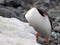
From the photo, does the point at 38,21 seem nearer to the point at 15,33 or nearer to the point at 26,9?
the point at 15,33

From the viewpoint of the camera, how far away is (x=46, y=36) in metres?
1.09

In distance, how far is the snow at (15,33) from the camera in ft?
2.70

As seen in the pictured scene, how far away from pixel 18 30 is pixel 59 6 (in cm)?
899

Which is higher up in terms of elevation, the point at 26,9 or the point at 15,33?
the point at 15,33

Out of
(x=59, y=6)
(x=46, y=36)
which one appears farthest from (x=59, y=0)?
(x=46, y=36)

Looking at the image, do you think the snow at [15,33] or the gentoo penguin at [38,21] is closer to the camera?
the snow at [15,33]

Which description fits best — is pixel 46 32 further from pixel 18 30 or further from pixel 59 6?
pixel 59 6

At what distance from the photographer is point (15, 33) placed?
0.90 metres

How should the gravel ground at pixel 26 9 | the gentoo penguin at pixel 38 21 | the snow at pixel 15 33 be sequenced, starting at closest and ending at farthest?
the snow at pixel 15 33
the gentoo penguin at pixel 38 21
the gravel ground at pixel 26 9

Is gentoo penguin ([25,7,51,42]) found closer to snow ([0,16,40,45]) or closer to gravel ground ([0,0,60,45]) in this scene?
snow ([0,16,40,45])

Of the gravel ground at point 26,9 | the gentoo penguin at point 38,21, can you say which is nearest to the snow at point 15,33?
the gentoo penguin at point 38,21

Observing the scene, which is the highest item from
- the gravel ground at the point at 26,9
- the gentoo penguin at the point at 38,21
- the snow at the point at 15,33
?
the gentoo penguin at the point at 38,21

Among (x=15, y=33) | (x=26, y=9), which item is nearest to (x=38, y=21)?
(x=15, y=33)

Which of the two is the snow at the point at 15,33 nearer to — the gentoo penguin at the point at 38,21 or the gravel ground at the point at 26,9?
the gentoo penguin at the point at 38,21
